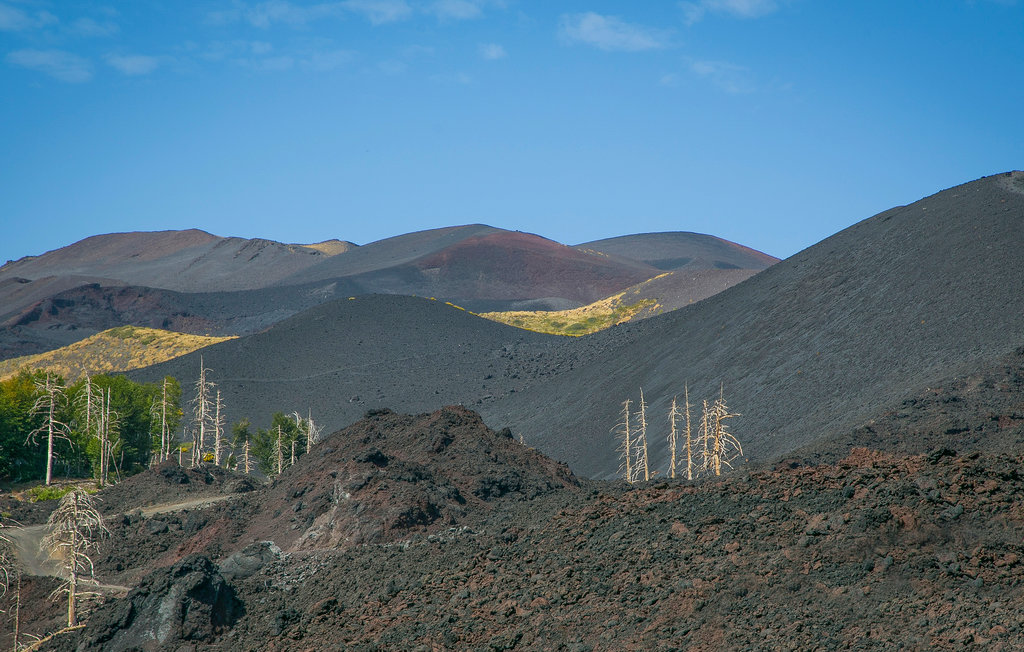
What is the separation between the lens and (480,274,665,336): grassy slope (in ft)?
465

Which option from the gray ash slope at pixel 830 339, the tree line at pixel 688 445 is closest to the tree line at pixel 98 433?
the gray ash slope at pixel 830 339

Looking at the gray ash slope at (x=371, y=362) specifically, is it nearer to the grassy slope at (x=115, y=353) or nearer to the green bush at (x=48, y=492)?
the grassy slope at (x=115, y=353)

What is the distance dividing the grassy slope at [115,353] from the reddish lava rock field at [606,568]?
89014 millimetres

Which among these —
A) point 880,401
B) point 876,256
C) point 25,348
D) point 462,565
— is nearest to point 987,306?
point 880,401

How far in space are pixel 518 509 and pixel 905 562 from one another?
12.7 m

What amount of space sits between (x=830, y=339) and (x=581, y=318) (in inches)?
3618

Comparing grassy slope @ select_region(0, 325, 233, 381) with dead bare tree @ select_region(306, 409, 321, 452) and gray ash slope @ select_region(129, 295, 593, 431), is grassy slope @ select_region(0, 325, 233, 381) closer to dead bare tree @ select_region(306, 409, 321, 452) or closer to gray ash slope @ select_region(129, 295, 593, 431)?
gray ash slope @ select_region(129, 295, 593, 431)

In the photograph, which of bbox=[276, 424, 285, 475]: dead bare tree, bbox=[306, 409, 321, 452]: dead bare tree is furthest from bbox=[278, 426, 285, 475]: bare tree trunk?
bbox=[306, 409, 321, 452]: dead bare tree

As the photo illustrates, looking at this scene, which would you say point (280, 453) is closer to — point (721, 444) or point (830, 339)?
point (721, 444)

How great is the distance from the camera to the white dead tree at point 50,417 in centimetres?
4269

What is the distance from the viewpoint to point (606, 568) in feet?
60.1

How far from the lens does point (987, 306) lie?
52.4 metres

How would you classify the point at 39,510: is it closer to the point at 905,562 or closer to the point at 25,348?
the point at 905,562

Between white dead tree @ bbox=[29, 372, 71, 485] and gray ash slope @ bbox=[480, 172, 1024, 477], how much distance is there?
89.5 feet
